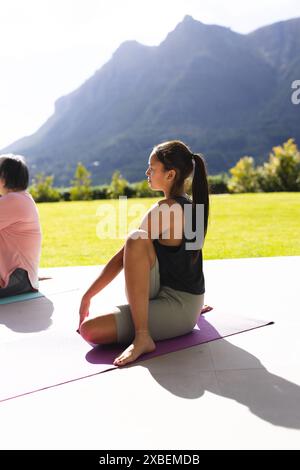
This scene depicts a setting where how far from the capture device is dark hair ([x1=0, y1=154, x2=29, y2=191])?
11.3ft

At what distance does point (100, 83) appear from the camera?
98.9 meters

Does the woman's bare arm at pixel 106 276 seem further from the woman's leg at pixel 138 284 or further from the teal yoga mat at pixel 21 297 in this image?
the teal yoga mat at pixel 21 297

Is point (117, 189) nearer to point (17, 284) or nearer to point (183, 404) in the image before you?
point (17, 284)

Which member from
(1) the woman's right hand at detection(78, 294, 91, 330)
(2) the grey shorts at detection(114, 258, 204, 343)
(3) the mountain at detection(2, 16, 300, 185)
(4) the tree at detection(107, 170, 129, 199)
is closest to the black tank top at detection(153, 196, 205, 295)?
(2) the grey shorts at detection(114, 258, 204, 343)

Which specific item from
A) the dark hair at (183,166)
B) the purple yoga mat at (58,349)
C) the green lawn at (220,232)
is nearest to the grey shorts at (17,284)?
the purple yoga mat at (58,349)

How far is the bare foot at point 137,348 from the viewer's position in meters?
2.18

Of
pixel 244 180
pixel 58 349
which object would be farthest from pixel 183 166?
pixel 244 180

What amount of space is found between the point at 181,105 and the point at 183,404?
282 feet

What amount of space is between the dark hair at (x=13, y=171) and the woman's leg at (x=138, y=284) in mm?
1467

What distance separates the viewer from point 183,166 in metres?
2.44

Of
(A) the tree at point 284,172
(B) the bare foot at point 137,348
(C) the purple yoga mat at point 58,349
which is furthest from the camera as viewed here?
(A) the tree at point 284,172

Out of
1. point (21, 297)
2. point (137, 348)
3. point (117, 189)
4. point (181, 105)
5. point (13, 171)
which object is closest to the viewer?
point (137, 348)

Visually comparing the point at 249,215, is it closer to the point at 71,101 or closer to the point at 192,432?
the point at 192,432

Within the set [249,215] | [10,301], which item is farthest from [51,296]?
[249,215]
